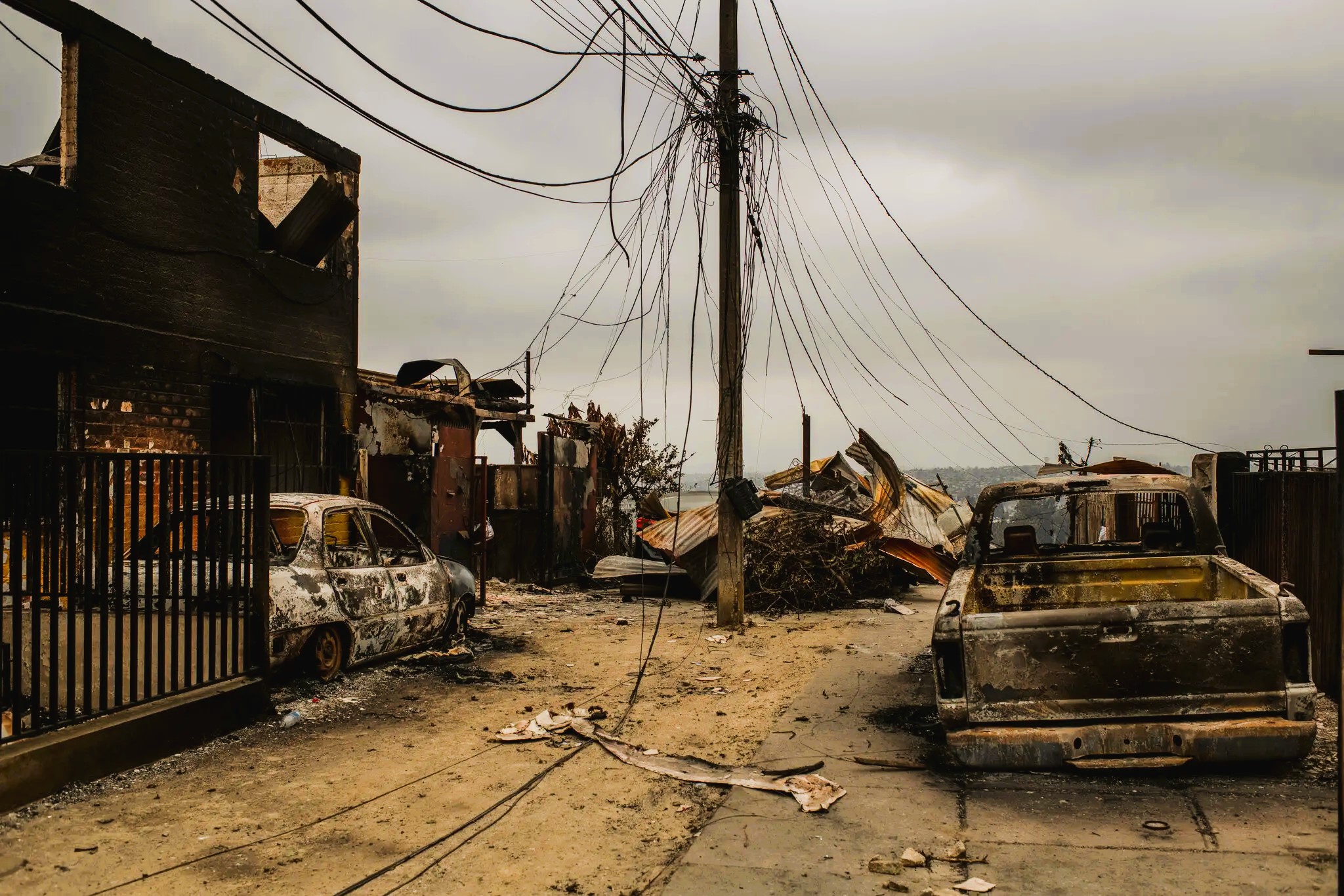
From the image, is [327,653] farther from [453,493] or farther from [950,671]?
[453,493]

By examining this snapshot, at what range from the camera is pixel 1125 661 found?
5562mm

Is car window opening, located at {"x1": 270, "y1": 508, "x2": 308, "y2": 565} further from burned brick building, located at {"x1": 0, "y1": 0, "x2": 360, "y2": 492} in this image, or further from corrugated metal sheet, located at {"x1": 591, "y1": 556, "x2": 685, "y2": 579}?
corrugated metal sheet, located at {"x1": 591, "y1": 556, "x2": 685, "y2": 579}

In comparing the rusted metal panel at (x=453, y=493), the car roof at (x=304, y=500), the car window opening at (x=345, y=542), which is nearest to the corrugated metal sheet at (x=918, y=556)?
the rusted metal panel at (x=453, y=493)

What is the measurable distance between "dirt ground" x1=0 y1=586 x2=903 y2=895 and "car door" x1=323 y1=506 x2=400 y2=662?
32 centimetres

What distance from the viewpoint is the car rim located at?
840 centimetres

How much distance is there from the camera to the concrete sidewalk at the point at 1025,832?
425 centimetres

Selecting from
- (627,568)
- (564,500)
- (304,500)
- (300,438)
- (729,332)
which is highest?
(729,332)

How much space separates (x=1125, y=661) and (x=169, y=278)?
10429 mm

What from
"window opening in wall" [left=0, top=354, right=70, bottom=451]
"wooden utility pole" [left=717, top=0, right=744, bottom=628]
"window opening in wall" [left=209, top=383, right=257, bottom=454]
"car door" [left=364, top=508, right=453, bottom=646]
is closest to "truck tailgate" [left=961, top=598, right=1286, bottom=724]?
"car door" [left=364, top=508, right=453, bottom=646]

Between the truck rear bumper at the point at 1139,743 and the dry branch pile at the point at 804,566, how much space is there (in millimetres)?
9588

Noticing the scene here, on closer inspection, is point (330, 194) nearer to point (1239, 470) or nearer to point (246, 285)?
point (246, 285)

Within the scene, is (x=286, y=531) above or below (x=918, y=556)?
above

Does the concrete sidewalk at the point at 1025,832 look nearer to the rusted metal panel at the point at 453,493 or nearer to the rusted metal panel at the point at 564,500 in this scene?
the rusted metal panel at the point at 453,493

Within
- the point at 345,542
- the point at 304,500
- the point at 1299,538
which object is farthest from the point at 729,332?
the point at 1299,538
